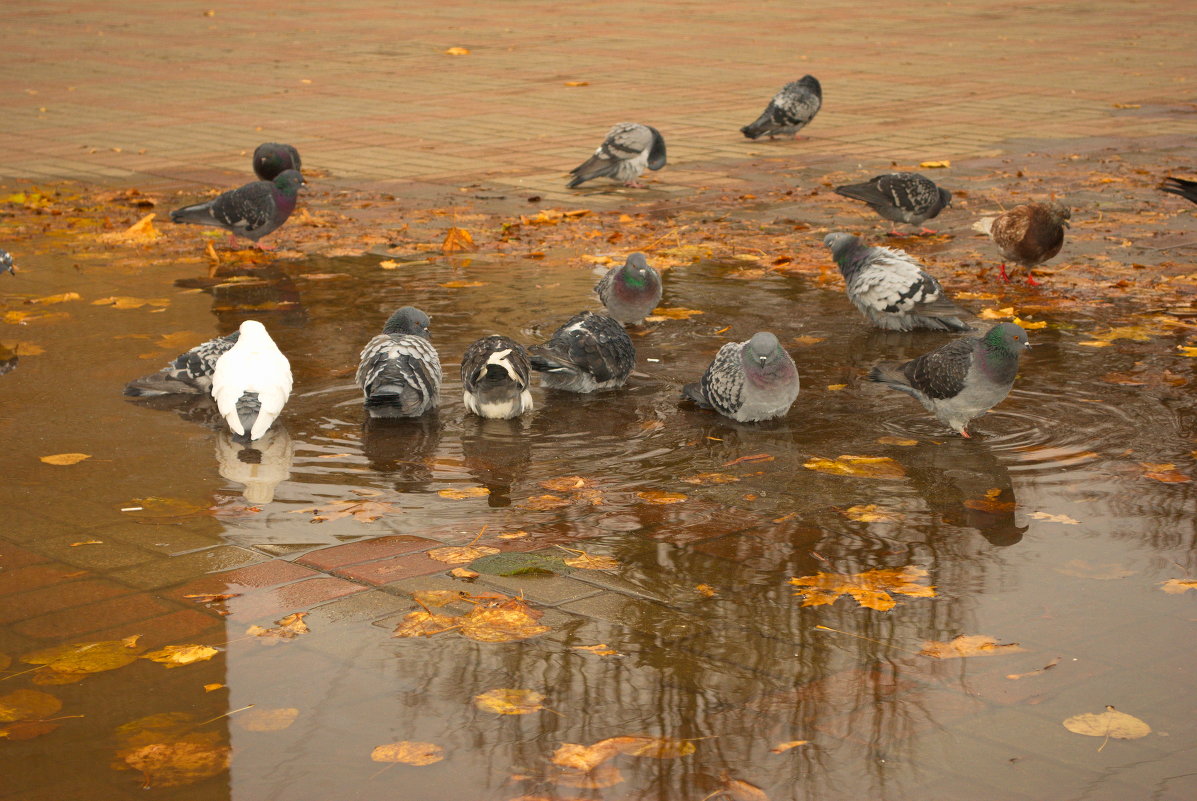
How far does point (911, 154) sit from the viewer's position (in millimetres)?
13594

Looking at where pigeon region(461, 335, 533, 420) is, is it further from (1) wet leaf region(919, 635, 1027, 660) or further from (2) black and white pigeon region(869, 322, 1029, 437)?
(1) wet leaf region(919, 635, 1027, 660)

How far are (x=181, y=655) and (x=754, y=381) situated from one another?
294cm

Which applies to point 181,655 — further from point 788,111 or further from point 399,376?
point 788,111

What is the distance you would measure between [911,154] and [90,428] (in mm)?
9723

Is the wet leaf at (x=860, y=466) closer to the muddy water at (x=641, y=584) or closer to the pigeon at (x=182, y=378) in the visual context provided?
the muddy water at (x=641, y=584)

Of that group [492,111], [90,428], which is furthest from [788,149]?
[90,428]

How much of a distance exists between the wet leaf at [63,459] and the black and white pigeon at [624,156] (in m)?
7.18

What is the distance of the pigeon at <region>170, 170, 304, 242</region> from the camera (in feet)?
32.4

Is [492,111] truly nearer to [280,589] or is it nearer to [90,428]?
[90,428]

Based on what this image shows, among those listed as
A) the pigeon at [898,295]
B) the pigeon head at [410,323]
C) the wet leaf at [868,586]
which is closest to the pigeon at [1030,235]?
the pigeon at [898,295]

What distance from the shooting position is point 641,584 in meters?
4.37

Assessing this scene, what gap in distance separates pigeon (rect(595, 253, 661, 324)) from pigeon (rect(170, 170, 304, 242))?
10.9 ft

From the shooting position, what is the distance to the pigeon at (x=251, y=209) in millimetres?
9883

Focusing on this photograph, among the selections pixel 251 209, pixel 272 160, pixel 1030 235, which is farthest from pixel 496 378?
pixel 272 160
